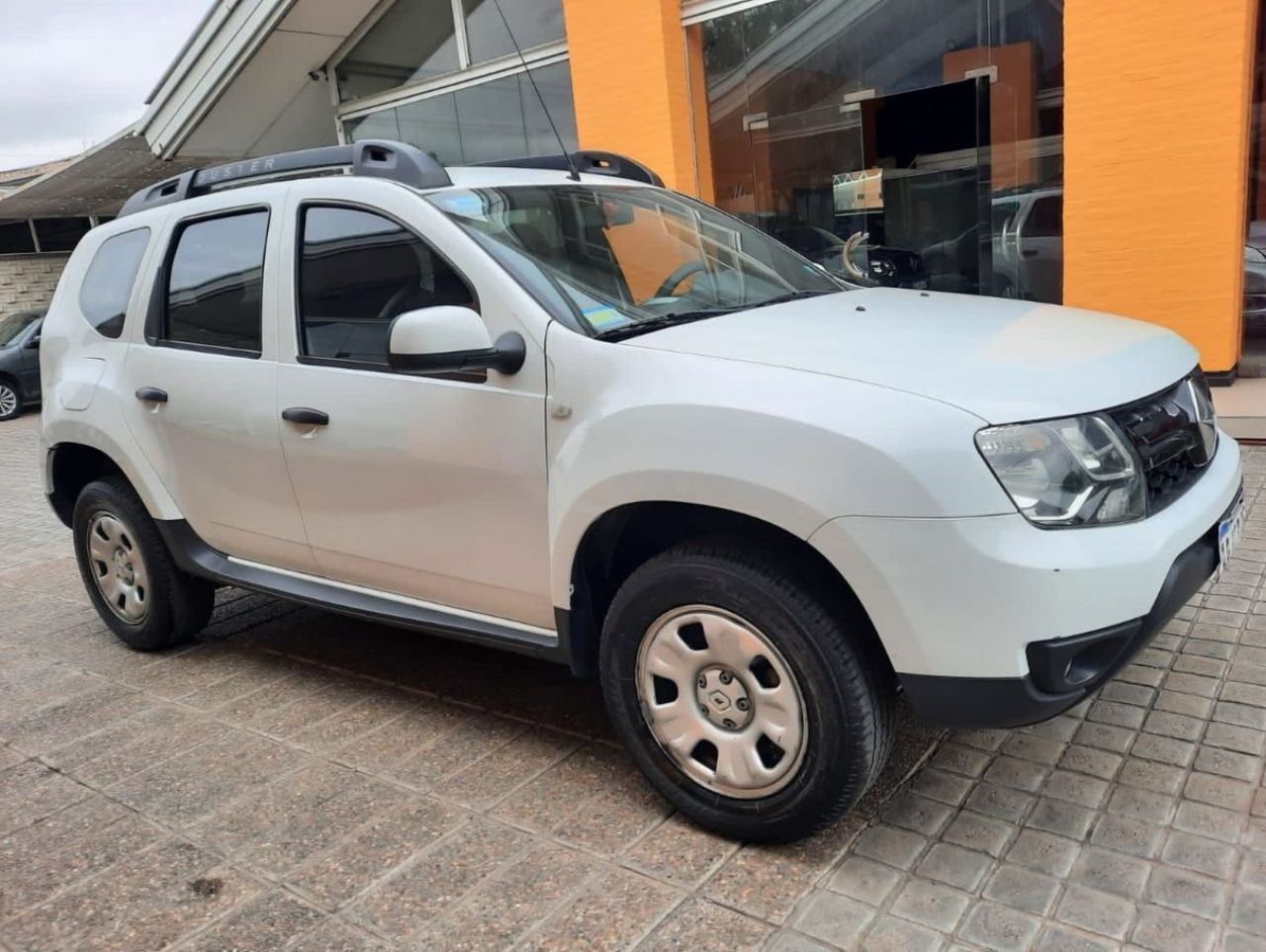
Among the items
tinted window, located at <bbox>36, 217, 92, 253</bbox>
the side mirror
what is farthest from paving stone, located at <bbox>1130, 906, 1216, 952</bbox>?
tinted window, located at <bbox>36, 217, 92, 253</bbox>

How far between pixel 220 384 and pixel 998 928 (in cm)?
296

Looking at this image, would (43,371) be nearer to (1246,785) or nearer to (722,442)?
(722,442)

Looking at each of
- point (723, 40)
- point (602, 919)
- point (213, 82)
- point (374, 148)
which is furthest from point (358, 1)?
point (602, 919)

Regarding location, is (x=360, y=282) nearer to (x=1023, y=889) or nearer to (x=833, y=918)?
(x=833, y=918)

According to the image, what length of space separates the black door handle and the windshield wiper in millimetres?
1045

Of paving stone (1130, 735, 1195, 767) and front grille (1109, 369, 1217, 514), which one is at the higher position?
front grille (1109, 369, 1217, 514)

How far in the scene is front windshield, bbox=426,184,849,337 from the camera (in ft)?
9.74

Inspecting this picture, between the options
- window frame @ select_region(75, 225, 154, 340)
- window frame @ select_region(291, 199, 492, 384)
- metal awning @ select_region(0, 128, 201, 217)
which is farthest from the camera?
metal awning @ select_region(0, 128, 201, 217)

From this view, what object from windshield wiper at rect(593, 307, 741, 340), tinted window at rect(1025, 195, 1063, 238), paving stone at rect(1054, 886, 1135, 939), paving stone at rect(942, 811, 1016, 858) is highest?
tinted window at rect(1025, 195, 1063, 238)

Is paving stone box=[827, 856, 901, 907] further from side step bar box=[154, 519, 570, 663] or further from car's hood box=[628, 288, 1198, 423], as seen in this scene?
car's hood box=[628, 288, 1198, 423]

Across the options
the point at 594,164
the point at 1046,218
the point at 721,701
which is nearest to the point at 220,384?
the point at 594,164

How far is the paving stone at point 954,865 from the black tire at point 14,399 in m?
16.1

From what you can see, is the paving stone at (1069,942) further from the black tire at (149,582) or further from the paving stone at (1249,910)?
the black tire at (149,582)

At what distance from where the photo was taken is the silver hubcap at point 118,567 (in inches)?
170
